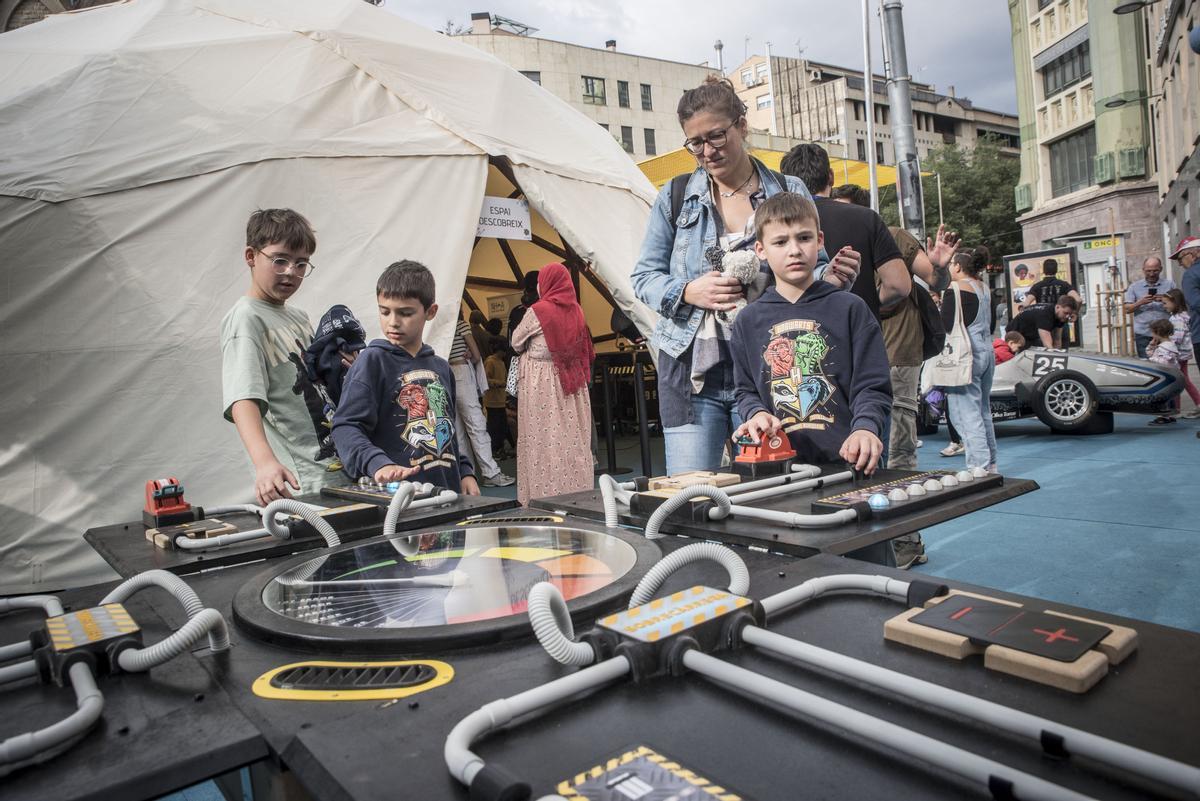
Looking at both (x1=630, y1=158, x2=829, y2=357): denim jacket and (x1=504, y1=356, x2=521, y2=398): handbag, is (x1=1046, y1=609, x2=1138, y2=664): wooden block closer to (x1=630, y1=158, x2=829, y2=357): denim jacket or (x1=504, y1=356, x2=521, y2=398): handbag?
(x1=630, y1=158, x2=829, y2=357): denim jacket

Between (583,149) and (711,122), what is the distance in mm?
4614

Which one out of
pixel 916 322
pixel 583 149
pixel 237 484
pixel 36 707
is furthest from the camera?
pixel 583 149

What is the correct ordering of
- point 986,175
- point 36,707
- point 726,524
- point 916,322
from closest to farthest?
point 36,707
point 726,524
point 916,322
point 986,175

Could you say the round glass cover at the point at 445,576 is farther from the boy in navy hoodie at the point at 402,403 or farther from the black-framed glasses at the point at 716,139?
the black-framed glasses at the point at 716,139

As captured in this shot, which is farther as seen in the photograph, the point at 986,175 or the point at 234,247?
the point at 986,175

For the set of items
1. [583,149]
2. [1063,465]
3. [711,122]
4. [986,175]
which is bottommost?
[1063,465]

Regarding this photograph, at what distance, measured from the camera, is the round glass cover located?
0.98m

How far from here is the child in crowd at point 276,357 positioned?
2.28 m

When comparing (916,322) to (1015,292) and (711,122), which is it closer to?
(711,122)

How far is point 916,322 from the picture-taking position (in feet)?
13.1

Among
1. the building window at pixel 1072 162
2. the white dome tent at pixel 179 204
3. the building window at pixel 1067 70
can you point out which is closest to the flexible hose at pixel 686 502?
the white dome tent at pixel 179 204

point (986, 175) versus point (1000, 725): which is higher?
point (986, 175)

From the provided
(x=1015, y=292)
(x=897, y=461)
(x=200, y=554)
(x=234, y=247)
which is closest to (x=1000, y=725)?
(x=200, y=554)

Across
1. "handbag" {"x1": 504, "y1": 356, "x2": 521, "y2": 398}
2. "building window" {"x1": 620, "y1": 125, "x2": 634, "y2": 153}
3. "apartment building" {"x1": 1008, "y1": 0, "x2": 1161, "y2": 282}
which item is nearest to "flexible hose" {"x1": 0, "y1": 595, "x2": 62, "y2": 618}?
"handbag" {"x1": 504, "y1": 356, "x2": 521, "y2": 398}
